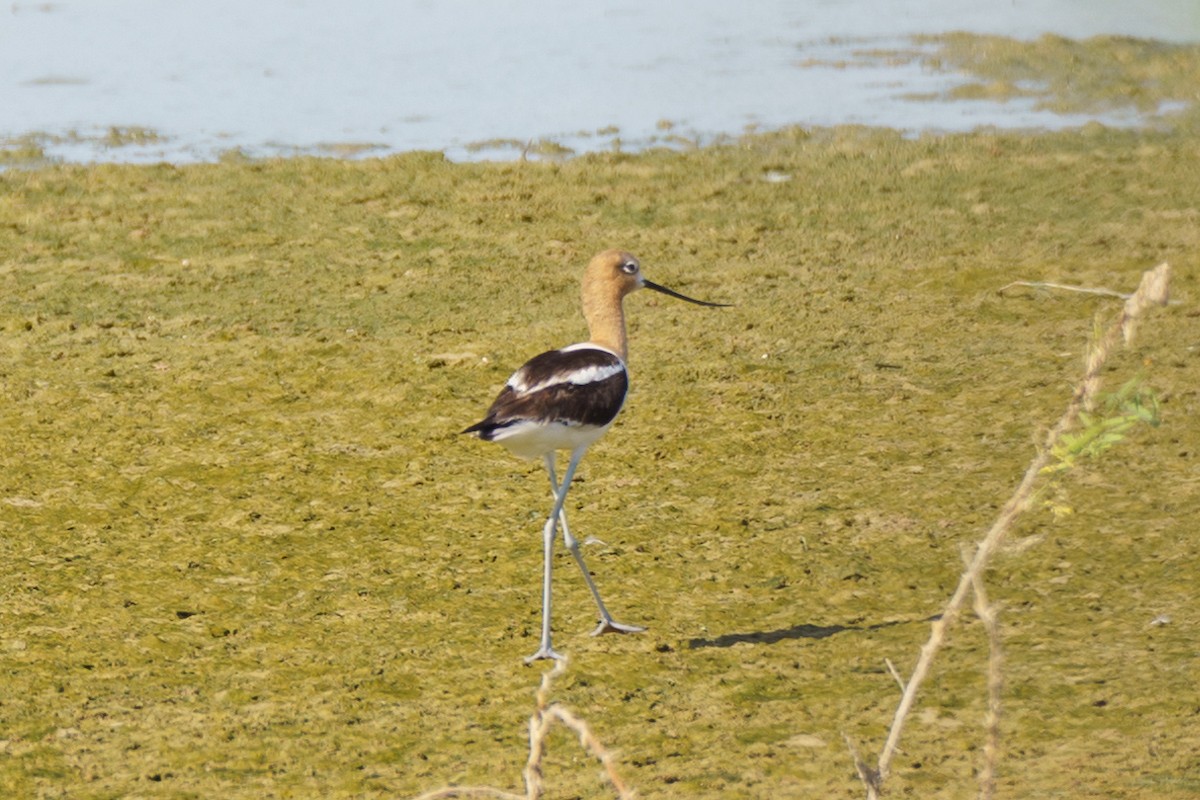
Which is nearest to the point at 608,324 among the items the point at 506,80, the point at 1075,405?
the point at 1075,405

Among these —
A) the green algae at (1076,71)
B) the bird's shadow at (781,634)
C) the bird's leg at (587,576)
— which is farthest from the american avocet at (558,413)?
the green algae at (1076,71)

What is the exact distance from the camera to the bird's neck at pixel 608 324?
4.36m

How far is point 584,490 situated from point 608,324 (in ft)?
2.90

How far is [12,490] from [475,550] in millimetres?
1538

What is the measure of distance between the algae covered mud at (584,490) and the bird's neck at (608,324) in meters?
0.63

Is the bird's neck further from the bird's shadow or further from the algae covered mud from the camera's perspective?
the bird's shadow

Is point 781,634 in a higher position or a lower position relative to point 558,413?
lower

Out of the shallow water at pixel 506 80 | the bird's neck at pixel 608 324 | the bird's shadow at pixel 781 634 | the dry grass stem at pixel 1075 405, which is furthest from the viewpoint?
the shallow water at pixel 506 80

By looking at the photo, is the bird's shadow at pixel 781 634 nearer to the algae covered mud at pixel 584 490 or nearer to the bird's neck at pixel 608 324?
the algae covered mud at pixel 584 490

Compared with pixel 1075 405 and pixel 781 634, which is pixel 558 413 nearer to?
pixel 781 634

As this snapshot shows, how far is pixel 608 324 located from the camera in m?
4.40

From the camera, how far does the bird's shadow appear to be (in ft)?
13.2

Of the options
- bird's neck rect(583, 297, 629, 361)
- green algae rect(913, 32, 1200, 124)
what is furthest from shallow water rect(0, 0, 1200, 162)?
bird's neck rect(583, 297, 629, 361)

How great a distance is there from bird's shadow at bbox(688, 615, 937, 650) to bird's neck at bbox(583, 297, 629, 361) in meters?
0.78
